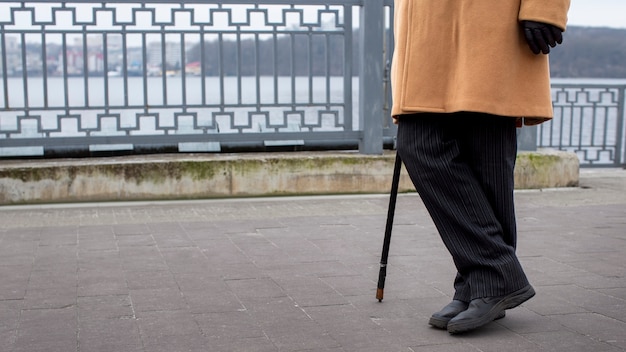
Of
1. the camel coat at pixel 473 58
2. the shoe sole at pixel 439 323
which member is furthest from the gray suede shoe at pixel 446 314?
the camel coat at pixel 473 58

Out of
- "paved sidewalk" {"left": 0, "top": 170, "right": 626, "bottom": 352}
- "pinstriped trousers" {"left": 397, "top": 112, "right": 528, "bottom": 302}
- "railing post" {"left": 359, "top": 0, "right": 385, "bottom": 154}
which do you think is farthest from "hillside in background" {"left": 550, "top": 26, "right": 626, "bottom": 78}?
"pinstriped trousers" {"left": 397, "top": 112, "right": 528, "bottom": 302}

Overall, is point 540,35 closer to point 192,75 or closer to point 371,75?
point 371,75

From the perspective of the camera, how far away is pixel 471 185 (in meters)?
3.50

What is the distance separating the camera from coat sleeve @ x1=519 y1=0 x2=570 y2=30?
333 centimetres

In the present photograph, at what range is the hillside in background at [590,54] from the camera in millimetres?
15375

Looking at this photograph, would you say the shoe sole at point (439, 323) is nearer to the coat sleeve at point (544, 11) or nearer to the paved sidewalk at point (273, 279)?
the paved sidewalk at point (273, 279)

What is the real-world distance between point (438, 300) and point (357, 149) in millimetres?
4210

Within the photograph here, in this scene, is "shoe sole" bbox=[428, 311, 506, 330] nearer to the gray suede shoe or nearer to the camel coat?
the gray suede shoe

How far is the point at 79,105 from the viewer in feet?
24.2

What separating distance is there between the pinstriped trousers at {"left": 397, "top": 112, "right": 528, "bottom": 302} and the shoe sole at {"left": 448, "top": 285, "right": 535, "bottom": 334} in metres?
0.03

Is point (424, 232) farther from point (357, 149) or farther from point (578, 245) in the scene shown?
point (357, 149)

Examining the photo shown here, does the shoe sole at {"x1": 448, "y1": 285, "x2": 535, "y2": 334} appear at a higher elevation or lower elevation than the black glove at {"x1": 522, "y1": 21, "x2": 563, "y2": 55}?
lower

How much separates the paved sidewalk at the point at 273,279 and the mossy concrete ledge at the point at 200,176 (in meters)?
0.19

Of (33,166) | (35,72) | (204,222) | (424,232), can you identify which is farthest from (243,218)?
(35,72)
